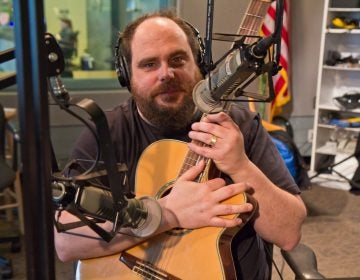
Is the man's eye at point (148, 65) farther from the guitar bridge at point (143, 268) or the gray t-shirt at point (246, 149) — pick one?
the guitar bridge at point (143, 268)

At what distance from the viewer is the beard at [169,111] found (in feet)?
3.86

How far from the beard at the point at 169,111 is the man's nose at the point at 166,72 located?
0.05ft

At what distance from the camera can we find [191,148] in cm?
96

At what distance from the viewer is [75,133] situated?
10.3 feet

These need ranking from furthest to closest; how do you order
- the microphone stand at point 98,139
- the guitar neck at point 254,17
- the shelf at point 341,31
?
1. the shelf at point 341,31
2. the guitar neck at point 254,17
3. the microphone stand at point 98,139

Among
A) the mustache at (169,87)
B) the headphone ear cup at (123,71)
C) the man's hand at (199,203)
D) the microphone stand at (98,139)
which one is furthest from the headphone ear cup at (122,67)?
the microphone stand at (98,139)

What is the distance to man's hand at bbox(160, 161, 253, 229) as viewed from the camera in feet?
3.10

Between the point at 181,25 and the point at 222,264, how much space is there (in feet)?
2.08

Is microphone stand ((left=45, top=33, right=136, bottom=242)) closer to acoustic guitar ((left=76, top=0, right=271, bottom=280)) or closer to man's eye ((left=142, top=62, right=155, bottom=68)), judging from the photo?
acoustic guitar ((left=76, top=0, right=271, bottom=280))

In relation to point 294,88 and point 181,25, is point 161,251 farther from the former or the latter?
point 294,88

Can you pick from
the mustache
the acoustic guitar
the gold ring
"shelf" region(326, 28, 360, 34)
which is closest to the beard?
the mustache

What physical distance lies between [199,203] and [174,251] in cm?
12

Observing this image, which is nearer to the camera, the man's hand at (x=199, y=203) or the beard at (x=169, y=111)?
the man's hand at (x=199, y=203)

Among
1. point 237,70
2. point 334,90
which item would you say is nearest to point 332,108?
point 334,90
